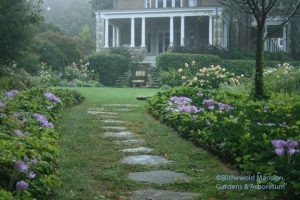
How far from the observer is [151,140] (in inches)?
278

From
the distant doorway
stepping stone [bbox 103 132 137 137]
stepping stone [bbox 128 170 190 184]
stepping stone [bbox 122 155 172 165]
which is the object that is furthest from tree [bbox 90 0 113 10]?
stepping stone [bbox 128 170 190 184]

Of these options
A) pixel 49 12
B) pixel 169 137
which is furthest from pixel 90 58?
pixel 49 12

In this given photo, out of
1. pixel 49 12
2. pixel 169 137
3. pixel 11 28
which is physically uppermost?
pixel 49 12

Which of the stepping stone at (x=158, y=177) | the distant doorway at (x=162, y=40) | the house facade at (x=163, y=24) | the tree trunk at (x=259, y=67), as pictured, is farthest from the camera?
the distant doorway at (x=162, y=40)

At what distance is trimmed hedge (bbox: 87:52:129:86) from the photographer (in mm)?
27516

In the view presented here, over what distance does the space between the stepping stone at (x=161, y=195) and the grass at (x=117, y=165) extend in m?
0.09

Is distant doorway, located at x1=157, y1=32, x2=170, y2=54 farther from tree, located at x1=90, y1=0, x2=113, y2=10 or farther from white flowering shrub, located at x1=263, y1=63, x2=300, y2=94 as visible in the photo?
white flowering shrub, located at x1=263, y1=63, x2=300, y2=94

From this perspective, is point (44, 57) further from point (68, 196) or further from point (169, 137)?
point (68, 196)

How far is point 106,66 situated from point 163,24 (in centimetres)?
991

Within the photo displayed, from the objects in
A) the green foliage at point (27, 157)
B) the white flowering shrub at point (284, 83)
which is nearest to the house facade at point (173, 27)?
the white flowering shrub at point (284, 83)

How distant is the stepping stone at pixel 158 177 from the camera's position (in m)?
4.62

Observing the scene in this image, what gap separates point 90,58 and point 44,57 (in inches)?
110

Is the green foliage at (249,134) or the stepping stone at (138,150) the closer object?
the green foliage at (249,134)

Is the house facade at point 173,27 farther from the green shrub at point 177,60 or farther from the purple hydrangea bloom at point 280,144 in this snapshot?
the purple hydrangea bloom at point 280,144
